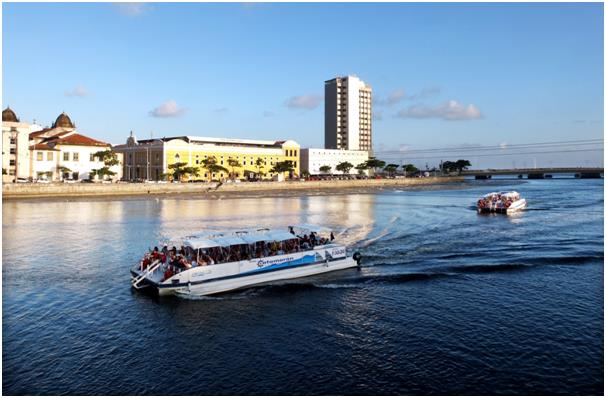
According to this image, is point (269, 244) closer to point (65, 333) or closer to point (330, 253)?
point (330, 253)

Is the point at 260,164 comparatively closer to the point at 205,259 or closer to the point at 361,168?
the point at 361,168

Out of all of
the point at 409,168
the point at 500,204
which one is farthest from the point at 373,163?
the point at 500,204

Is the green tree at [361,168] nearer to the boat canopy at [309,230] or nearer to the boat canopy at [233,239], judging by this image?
the boat canopy at [309,230]

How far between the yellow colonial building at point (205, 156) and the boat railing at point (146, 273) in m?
85.0

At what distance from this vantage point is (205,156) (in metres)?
118

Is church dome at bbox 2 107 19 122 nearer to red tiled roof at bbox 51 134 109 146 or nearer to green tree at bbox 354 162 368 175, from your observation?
red tiled roof at bbox 51 134 109 146

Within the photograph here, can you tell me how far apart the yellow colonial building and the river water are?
7879cm

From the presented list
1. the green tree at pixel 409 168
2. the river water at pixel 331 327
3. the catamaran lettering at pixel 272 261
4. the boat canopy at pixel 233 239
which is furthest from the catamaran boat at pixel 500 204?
the green tree at pixel 409 168

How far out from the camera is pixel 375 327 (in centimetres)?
1841

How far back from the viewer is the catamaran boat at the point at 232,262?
23109mm

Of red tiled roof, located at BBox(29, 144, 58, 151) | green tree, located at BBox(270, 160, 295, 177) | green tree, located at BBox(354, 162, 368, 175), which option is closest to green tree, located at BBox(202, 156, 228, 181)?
green tree, located at BBox(270, 160, 295, 177)

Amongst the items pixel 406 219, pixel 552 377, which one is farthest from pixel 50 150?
pixel 552 377

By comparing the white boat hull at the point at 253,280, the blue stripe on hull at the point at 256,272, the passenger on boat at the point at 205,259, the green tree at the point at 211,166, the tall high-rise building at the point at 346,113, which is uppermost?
the tall high-rise building at the point at 346,113

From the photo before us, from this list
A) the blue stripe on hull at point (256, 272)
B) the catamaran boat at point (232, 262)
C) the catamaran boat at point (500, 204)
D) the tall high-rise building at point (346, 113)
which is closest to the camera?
the blue stripe on hull at point (256, 272)
